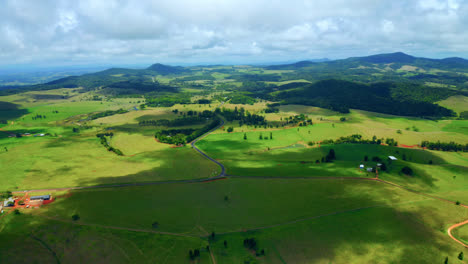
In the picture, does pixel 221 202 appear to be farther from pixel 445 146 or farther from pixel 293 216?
pixel 445 146

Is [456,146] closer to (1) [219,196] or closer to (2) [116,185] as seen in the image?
(1) [219,196]

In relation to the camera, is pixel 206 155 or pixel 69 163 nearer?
pixel 69 163

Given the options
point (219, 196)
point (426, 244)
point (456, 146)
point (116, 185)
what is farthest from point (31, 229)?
point (456, 146)

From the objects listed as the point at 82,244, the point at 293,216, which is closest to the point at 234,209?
the point at 293,216

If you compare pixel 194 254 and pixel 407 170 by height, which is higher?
pixel 407 170

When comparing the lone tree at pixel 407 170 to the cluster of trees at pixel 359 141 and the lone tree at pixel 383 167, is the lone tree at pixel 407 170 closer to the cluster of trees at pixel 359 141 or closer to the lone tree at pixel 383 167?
the lone tree at pixel 383 167

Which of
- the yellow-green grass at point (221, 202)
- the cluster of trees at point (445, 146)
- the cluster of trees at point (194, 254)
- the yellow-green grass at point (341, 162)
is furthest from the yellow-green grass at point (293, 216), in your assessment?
the cluster of trees at point (445, 146)
